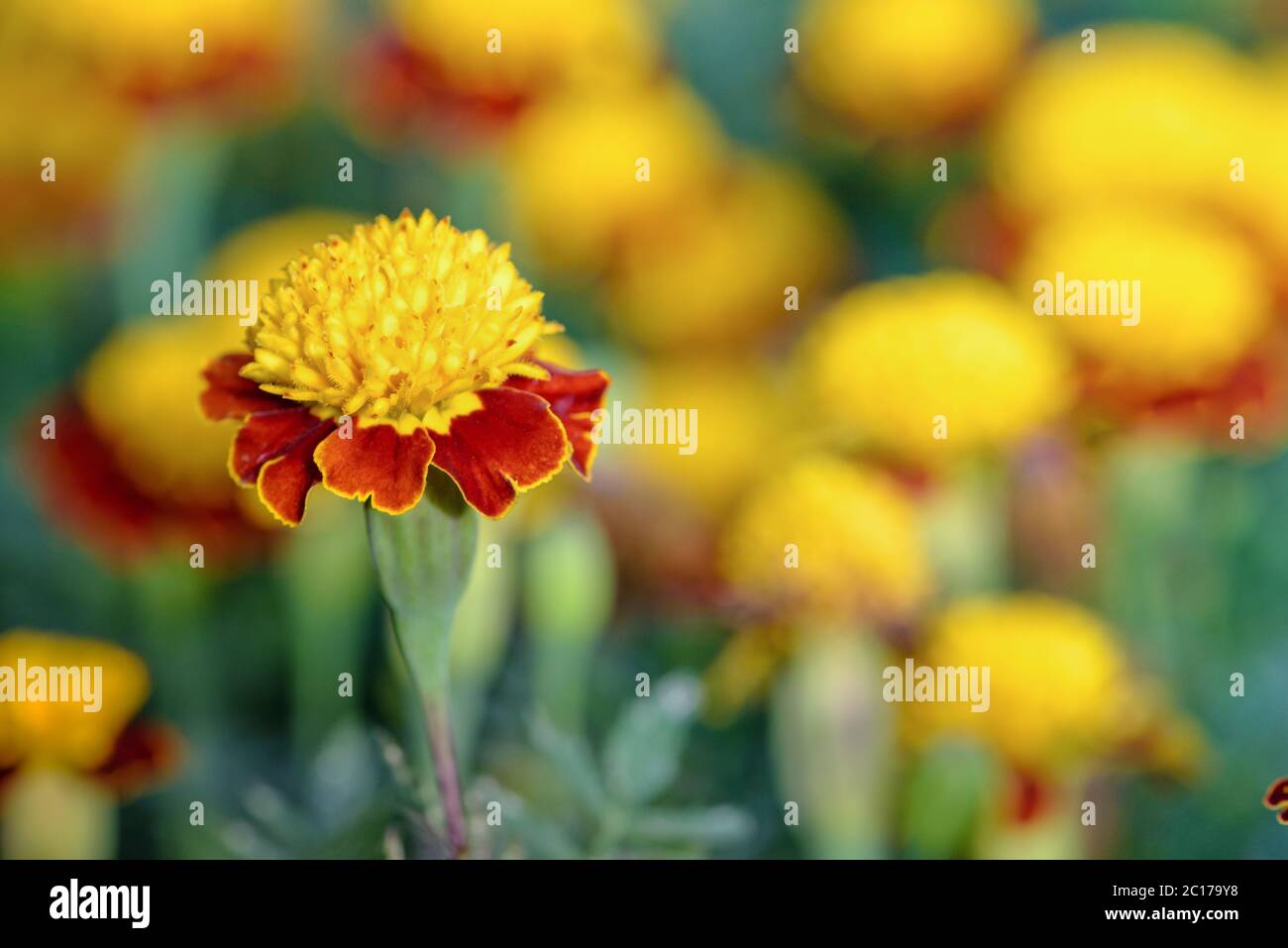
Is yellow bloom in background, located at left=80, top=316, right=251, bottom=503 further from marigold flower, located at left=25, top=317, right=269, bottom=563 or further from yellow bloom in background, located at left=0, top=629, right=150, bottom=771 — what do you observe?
yellow bloom in background, located at left=0, top=629, right=150, bottom=771

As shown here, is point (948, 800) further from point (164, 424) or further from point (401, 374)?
point (164, 424)

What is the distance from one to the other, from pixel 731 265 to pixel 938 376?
18 cm

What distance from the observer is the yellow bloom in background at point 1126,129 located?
72 cm

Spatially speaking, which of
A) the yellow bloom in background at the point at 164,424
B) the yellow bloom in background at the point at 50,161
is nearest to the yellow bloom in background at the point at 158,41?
the yellow bloom in background at the point at 50,161

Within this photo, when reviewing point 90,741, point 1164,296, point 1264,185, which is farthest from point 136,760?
point 1264,185

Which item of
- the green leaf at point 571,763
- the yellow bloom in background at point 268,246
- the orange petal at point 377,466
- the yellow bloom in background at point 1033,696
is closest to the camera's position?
the orange petal at point 377,466

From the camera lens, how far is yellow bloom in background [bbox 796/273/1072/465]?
64 centimetres

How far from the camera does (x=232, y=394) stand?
0.40m

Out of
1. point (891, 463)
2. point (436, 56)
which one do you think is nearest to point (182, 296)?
point (436, 56)

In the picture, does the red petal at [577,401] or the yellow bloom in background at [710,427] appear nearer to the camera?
the red petal at [577,401]

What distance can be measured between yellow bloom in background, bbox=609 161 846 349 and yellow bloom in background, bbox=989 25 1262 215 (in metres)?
0.11

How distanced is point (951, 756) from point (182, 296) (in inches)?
19.1

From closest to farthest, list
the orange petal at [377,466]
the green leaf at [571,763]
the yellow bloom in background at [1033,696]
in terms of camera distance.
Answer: the orange petal at [377,466], the green leaf at [571,763], the yellow bloom in background at [1033,696]

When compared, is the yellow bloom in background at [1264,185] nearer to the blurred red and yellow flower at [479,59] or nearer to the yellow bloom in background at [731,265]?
the yellow bloom in background at [731,265]
